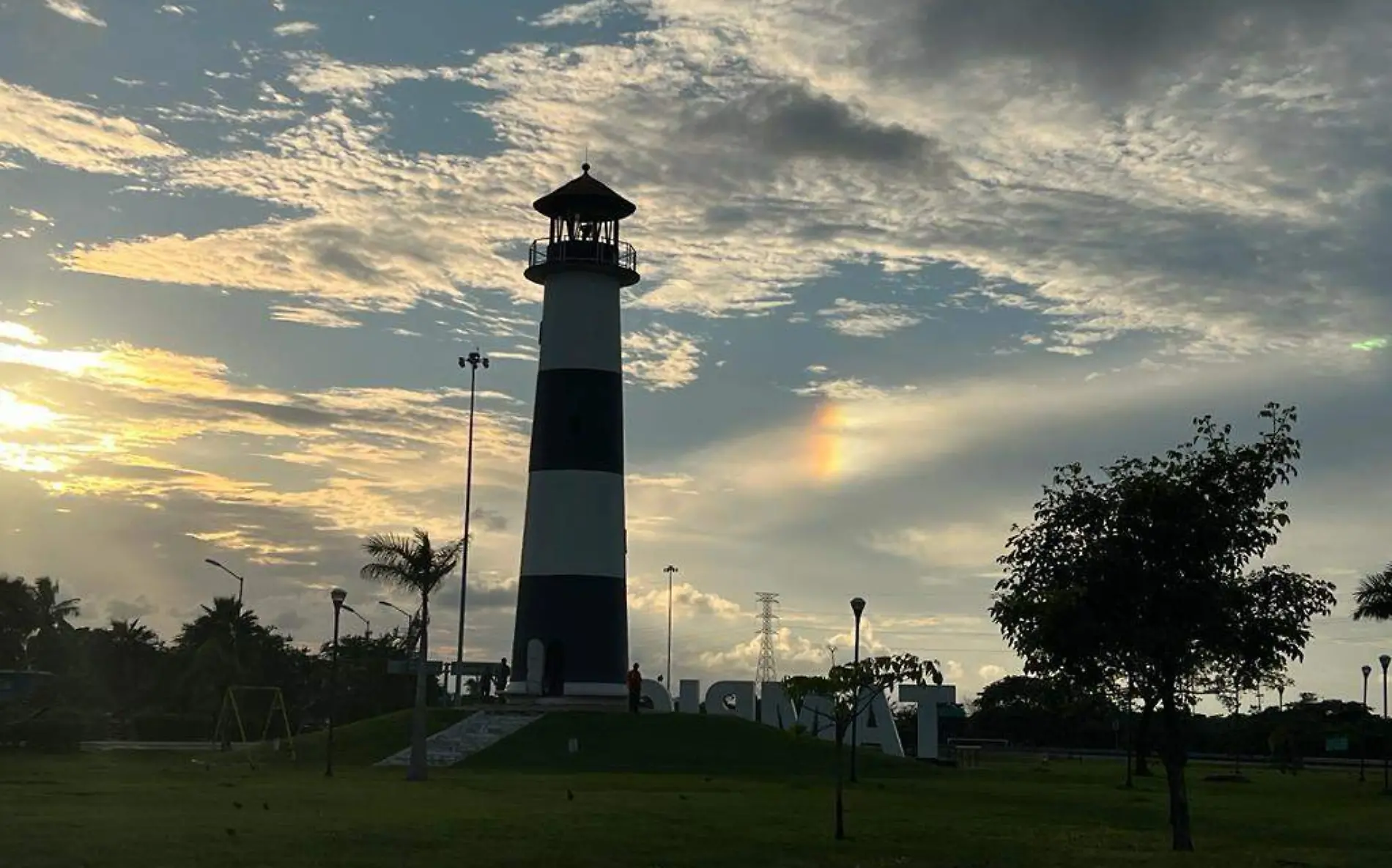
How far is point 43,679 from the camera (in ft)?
228

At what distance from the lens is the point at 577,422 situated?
63406mm

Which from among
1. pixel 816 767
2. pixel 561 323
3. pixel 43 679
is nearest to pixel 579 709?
pixel 816 767

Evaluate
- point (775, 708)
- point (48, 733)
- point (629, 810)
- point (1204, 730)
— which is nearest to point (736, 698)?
point (775, 708)

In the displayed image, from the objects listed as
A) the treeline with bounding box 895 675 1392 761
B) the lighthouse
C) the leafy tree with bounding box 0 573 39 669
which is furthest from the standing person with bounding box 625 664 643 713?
the leafy tree with bounding box 0 573 39 669

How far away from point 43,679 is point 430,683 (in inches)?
1393

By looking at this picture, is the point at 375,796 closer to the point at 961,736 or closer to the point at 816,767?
the point at 816,767

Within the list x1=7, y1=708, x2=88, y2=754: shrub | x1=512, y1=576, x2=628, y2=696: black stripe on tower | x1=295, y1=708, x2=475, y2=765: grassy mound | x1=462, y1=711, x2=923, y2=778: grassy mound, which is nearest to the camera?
x1=462, y1=711, x2=923, y2=778: grassy mound

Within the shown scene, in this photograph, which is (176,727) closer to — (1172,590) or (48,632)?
(48,632)

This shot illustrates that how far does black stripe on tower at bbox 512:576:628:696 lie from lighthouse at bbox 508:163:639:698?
1.7 inches

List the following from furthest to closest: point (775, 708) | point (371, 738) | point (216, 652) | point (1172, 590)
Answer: point (216, 652)
point (775, 708)
point (371, 738)
point (1172, 590)

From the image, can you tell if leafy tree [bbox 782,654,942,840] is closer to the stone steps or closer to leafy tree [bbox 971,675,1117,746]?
the stone steps

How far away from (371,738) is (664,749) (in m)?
11.2

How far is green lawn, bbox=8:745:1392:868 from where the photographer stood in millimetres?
24859

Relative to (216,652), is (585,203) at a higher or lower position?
higher
